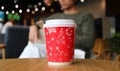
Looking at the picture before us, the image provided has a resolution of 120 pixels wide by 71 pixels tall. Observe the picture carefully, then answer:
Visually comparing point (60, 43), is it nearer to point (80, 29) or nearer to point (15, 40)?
point (80, 29)

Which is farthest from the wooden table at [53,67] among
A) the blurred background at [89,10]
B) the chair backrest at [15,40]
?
the blurred background at [89,10]

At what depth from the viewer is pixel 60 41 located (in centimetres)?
90

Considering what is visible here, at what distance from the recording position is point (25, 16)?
47.1 feet

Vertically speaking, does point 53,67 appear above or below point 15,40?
above

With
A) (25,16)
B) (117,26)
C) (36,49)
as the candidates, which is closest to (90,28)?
(36,49)

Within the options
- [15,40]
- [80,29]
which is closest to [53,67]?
[80,29]

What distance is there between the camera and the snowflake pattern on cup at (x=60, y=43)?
90 centimetres

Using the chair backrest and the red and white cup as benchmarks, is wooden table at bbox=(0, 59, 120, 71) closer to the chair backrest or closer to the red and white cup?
the red and white cup

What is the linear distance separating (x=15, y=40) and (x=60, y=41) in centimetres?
291

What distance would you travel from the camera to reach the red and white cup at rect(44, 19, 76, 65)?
2.97ft

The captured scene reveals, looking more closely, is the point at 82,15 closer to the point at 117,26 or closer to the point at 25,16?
the point at 117,26

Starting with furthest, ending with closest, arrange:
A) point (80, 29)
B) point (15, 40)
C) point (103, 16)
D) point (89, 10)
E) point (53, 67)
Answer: point (89, 10) → point (103, 16) → point (15, 40) → point (80, 29) → point (53, 67)

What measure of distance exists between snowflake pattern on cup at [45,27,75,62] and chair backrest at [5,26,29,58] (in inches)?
111

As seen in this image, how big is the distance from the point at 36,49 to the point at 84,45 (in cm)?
42
